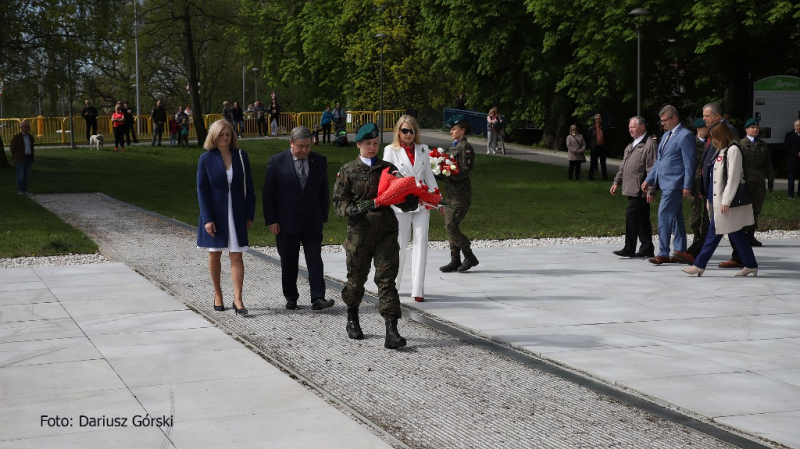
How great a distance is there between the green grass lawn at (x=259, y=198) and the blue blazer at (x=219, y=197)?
18.5 feet

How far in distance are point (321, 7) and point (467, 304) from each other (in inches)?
2081

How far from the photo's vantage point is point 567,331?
855 cm

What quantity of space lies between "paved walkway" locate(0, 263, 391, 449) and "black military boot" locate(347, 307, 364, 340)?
91 centimetres

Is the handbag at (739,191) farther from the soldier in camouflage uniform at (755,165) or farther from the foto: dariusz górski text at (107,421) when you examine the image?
the foto: dariusz górski text at (107,421)

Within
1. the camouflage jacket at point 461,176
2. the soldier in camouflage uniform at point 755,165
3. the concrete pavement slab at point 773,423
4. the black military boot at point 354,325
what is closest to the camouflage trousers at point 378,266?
the black military boot at point 354,325

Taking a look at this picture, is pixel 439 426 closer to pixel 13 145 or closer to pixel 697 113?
pixel 13 145

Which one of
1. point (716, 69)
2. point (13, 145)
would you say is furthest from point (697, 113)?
point (13, 145)

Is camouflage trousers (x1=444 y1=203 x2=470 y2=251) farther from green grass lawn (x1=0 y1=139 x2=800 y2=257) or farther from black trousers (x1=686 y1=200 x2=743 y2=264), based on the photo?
green grass lawn (x1=0 y1=139 x2=800 y2=257)

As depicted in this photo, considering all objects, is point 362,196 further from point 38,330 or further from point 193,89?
point 193,89

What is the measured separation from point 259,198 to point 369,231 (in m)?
15.5

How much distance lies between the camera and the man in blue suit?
1218cm

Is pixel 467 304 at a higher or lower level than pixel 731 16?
lower

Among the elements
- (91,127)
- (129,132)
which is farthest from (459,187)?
(91,127)

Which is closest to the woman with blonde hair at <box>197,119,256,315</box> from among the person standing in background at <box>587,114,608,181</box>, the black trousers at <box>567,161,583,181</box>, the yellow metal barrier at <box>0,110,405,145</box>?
the black trousers at <box>567,161,583,181</box>
